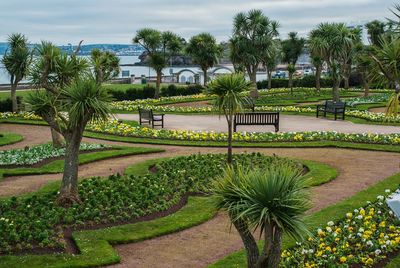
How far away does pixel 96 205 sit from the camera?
11305 millimetres

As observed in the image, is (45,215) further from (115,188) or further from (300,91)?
(300,91)

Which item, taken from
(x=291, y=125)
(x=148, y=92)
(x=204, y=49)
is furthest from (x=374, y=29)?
(x=291, y=125)

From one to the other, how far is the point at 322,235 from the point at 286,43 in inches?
2086

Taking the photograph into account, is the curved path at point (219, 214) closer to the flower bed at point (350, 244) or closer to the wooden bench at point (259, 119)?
the flower bed at point (350, 244)

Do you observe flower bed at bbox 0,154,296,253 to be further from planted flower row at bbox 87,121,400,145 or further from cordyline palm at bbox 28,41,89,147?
planted flower row at bbox 87,121,400,145

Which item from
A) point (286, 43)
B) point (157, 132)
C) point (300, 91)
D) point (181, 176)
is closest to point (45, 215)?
point (181, 176)

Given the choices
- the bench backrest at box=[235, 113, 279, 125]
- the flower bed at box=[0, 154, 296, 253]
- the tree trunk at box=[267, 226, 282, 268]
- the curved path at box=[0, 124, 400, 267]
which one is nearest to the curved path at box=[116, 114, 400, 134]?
the bench backrest at box=[235, 113, 279, 125]

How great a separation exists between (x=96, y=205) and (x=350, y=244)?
5.15m

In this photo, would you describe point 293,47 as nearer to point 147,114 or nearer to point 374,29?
point 374,29

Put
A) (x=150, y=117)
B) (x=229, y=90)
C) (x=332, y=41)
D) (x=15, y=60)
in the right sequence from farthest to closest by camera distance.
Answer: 1. (x=332, y=41)
2. (x=15, y=60)
3. (x=150, y=117)
4. (x=229, y=90)

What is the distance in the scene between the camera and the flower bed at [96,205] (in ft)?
31.1

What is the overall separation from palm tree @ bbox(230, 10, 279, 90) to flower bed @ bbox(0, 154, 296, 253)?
91.1 ft

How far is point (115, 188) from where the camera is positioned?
40.9 feet

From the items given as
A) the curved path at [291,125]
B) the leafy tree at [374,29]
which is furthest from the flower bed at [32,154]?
the leafy tree at [374,29]
